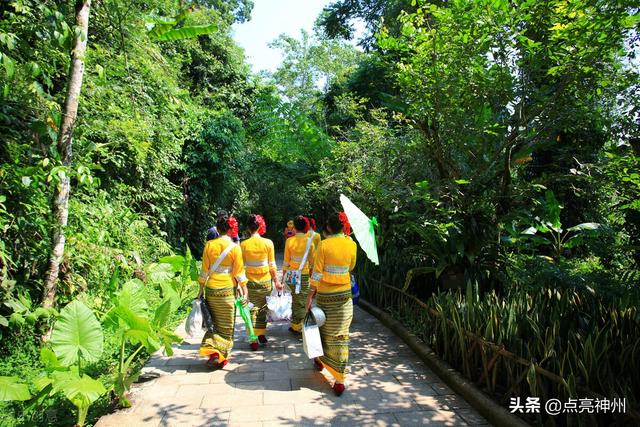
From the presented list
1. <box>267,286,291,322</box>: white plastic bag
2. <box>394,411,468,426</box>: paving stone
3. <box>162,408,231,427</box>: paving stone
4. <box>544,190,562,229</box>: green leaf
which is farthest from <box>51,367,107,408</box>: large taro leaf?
<box>544,190,562,229</box>: green leaf

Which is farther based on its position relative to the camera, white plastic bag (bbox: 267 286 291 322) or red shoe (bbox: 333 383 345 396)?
white plastic bag (bbox: 267 286 291 322)

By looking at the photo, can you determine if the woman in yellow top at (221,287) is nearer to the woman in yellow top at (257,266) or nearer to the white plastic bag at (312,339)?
the woman in yellow top at (257,266)

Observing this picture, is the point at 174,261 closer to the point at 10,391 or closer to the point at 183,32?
the point at 183,32

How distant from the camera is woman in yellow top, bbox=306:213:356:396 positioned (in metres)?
3.97

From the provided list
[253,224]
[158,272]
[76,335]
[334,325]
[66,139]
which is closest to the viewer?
[76,335]

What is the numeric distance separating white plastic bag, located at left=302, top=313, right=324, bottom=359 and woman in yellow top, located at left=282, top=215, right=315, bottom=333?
1703 millimetres

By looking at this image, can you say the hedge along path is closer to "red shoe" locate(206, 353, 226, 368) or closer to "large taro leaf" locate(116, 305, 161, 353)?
"red shoe" locate(206, 353, 226, 368)

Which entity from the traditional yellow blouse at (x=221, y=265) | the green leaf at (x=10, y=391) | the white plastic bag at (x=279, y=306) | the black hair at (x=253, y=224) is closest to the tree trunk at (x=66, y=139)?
the green leaf at (x=10, y=391)

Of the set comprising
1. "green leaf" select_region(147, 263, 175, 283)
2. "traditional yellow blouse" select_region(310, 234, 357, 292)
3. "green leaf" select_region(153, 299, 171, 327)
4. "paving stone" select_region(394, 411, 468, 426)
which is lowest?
"paving stone" select_region(394, 411, 468, 426)

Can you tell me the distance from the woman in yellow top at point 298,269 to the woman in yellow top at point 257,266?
1.46 ft

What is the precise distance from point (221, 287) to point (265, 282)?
912 mm

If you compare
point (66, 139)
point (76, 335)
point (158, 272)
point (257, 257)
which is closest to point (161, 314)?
point (76, 335)

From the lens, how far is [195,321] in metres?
4.30

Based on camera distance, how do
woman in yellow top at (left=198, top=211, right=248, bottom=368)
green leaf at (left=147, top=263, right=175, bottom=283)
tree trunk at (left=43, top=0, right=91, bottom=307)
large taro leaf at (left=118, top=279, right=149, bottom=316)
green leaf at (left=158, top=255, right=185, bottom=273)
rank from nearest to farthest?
large taro leaf at (left=118, top=279, right=149, bottom=316) < tree trunk at (left=43, top=0, right=91, bottom=307) < woman in yellow top at (left=198, top=211, right=248, bottom=368) < green leaf at (left=147, top=263, right=175, bottom=283) < green leaf at (left=158, top=255, right=185, bottom=273)
